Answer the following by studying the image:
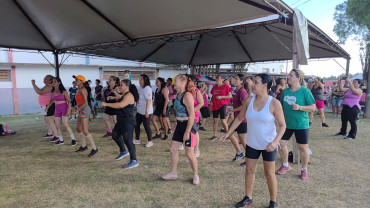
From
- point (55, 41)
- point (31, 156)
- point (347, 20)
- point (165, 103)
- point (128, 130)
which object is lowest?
point (31, 156)

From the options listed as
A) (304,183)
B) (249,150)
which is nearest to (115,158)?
(249,150)

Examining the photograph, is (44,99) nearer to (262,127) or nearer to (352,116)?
(262,127)

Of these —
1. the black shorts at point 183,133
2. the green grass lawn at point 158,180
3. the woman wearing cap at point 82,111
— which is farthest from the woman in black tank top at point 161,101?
the black shorts at point 183,133

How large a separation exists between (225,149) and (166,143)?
1.59 metres

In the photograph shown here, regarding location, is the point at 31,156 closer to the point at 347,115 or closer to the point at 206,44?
the point at 347,115

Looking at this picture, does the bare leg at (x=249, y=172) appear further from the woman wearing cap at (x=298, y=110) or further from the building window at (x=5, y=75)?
the building window at (x=5, y=75)

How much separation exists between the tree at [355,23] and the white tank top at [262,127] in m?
17.2

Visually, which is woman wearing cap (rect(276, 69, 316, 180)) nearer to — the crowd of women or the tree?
the crowd of women

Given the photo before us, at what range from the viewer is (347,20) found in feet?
68.9

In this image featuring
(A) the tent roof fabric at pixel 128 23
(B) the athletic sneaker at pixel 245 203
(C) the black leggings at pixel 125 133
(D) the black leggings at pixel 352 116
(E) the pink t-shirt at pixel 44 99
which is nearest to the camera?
(B) the athletic sneaker at pixel 245 203

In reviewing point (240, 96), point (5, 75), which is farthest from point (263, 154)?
point (5, 75)

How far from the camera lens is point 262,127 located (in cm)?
252

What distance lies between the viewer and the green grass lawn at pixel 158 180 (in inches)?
121

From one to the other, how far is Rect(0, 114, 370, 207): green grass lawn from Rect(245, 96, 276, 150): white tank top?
0.99 meters
